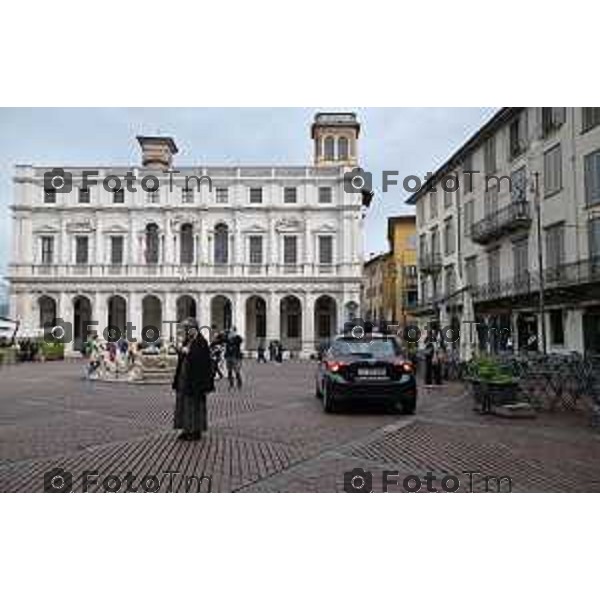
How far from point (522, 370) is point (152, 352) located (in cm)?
1367

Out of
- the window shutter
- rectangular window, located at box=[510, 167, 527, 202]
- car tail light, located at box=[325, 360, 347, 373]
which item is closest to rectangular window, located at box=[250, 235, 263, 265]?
rectangular window, located at box=[510, 167, 527, 202]

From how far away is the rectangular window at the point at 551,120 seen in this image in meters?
22.8

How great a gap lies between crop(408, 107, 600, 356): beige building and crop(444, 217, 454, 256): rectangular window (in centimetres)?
8

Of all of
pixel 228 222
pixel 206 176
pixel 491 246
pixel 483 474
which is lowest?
pixel 483 474

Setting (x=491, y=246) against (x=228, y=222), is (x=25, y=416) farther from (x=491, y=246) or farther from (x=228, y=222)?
(x=228, y=222)

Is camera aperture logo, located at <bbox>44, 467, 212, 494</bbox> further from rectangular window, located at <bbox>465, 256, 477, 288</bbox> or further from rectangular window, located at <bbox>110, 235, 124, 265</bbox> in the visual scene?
rectangular window, located at <bbox>110, 235, 124, 265</bbox>

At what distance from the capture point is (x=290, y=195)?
166 ft

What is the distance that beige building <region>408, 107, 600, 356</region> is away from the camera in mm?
22500

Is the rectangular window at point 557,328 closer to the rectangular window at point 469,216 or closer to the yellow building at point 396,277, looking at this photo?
the rectangular window at point 469,216

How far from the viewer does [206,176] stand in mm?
49875

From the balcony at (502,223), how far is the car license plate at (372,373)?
60.0 ft

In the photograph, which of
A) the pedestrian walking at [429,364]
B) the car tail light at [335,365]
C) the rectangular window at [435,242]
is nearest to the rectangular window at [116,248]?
the rectangular window at [435,242]

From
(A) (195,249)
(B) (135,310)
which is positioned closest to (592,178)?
(A) (195,249)

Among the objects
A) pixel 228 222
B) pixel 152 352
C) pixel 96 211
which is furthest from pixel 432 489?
pixel 96 211
